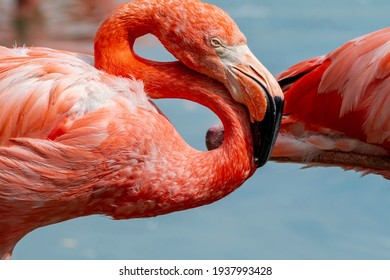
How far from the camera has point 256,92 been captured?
3.03 meters

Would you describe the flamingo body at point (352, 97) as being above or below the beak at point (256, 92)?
below

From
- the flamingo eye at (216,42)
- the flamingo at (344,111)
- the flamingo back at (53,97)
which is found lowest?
the flamingo at (344,111)

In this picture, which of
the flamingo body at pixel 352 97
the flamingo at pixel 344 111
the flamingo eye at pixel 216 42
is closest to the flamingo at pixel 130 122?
the flamingo eye at pixel 216 42

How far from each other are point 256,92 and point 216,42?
212mm

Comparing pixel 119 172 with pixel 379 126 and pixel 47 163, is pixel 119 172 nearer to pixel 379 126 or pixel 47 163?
pixel 47 163

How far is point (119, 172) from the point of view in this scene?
305 centimetres

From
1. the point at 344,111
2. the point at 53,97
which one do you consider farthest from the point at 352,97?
the point at 53,97

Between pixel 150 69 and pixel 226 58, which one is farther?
pixel 150 69

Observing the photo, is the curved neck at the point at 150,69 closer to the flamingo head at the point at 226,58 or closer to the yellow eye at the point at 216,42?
the flamingo head at the point at 226,58

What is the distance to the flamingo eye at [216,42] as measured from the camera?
3090 mm

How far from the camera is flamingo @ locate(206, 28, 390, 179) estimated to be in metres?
3.91

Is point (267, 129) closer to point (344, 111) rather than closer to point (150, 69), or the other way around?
point (150, 69)
